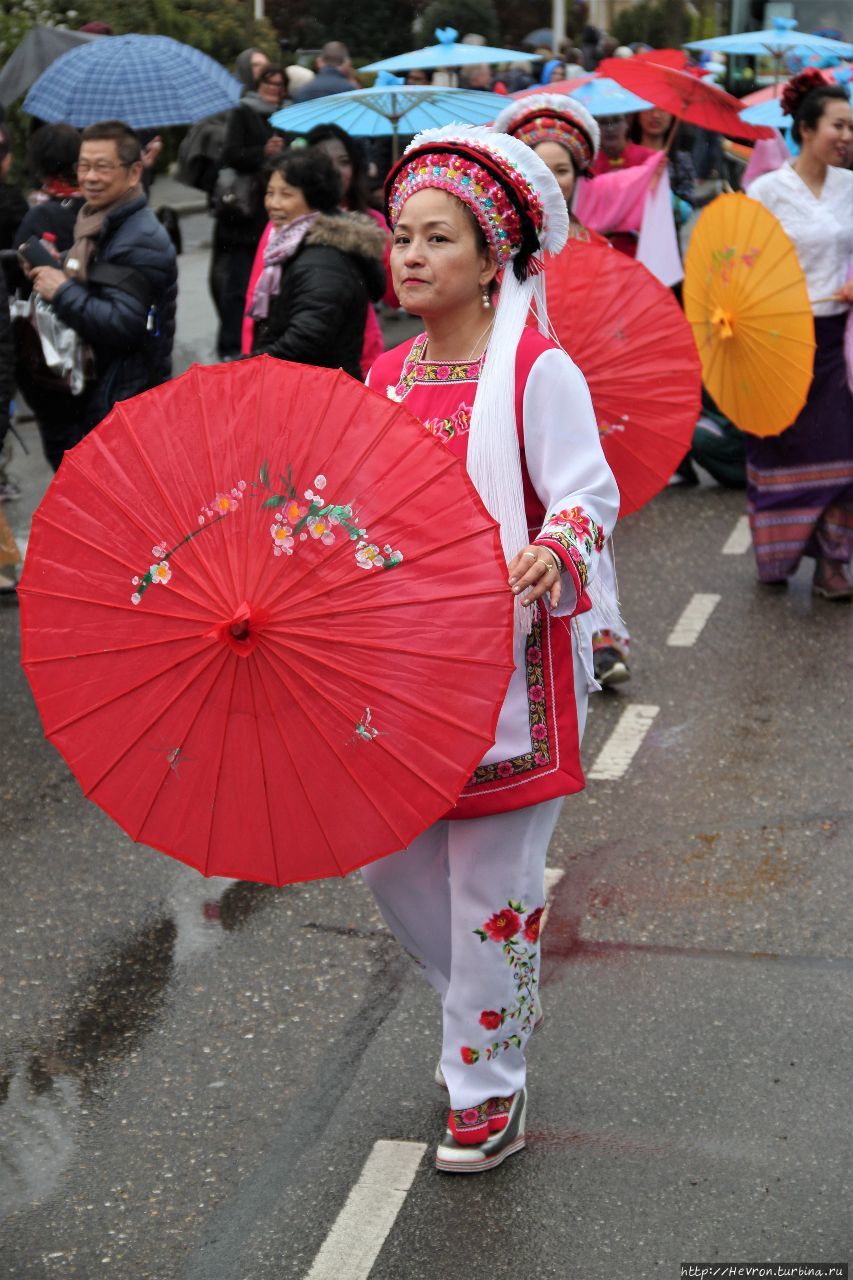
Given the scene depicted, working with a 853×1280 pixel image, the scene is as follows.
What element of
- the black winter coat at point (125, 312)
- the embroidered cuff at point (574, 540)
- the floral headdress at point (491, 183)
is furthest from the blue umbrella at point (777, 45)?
the embroidered cuff at point (574, 540)

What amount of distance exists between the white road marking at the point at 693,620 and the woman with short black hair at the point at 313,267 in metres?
1.64

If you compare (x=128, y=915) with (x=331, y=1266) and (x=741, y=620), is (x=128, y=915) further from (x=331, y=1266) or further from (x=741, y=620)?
(x=741, y=620)

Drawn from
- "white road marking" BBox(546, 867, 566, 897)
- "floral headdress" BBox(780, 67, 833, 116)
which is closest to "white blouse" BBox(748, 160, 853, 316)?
"floral headdress" BBox(780, 67, 833, 116)

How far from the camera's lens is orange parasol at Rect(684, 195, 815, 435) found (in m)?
6.56

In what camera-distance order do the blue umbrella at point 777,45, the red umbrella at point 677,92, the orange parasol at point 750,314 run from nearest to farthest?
the orange parasol at point 750,314 < the red umbrella at point 677,92 < the blue umbrella at point 777,45

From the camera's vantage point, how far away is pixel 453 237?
3.20 metres

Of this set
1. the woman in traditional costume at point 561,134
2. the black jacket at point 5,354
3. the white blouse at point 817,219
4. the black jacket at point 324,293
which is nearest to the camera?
the woman in traditional costume at point 561,134

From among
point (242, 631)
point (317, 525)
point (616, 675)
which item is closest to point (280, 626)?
point (242, 631)

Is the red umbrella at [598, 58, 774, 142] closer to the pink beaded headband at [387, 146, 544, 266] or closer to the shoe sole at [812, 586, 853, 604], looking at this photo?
the shoe sole at [812, 586, 853, 604]

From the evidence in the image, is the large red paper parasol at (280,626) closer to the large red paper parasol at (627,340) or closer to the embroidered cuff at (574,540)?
the embroidered cuff at (574,540)

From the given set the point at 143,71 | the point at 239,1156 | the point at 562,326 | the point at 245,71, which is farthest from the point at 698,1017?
the point at 245,71

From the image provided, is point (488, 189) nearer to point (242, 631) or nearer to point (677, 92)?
point (242, 631)

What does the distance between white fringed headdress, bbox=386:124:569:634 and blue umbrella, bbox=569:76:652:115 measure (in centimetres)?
599

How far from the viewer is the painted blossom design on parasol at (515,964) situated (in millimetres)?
3344
